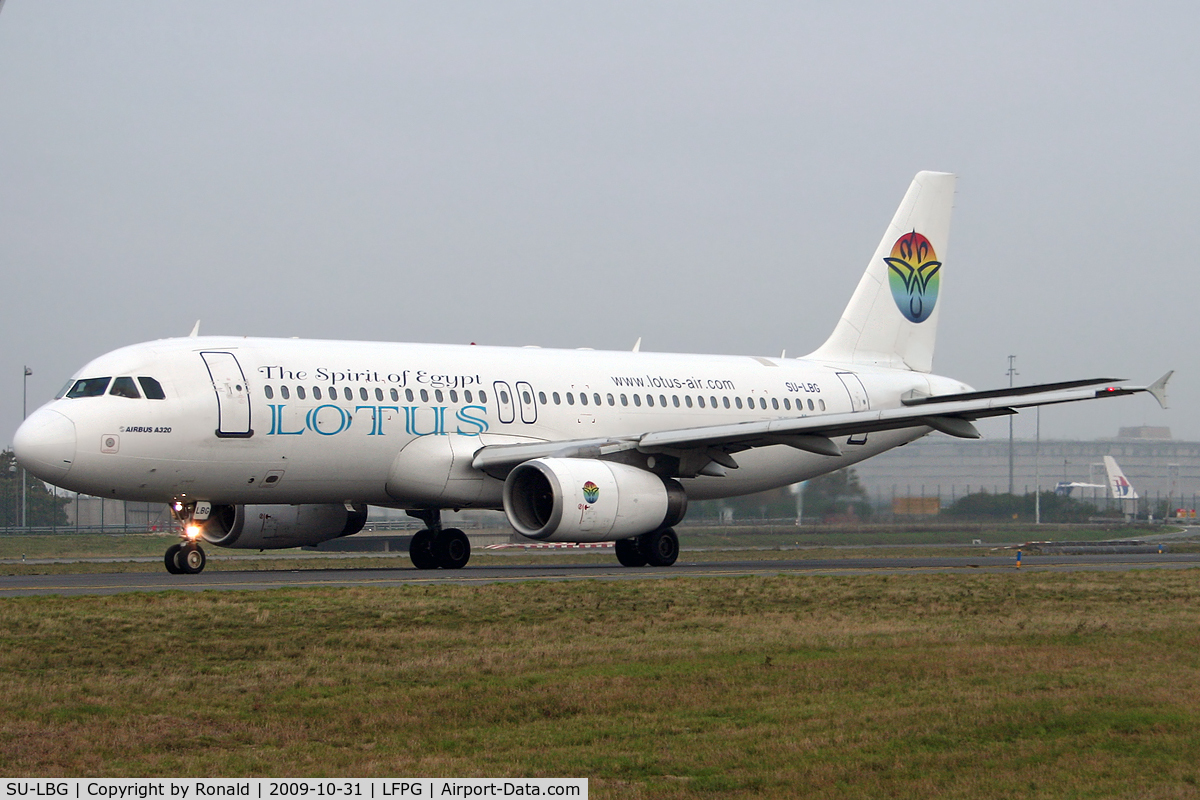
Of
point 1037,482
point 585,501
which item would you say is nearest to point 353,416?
point 585,501

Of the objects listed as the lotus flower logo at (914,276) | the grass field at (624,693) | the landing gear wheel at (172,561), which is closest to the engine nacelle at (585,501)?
the landing gear wheel at (172,561)

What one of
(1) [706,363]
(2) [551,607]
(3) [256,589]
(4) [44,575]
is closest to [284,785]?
(2) [551,607]

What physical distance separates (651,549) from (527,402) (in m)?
3.59

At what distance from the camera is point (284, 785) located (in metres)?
7.46

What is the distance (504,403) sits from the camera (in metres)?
26.0

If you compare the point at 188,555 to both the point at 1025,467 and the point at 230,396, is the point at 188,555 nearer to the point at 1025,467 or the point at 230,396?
the point at 230,396

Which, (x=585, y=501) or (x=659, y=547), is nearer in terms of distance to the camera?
(x=585, y=501)

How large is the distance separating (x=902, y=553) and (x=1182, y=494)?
136 ft

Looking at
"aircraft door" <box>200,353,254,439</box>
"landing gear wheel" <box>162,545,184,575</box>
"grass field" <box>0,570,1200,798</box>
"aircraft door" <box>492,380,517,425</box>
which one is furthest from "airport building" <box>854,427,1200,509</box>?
"grass field" <box>0,570,1200,798</box>

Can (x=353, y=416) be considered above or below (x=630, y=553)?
above

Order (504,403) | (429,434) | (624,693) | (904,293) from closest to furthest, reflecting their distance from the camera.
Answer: (624,693)
(429,434)
(504,403)
(904,293)

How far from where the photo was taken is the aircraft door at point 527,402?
1034 inches

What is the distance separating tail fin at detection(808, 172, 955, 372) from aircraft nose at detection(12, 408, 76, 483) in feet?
57.3

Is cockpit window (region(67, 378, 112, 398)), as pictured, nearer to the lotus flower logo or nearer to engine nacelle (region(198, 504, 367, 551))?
engine nacelle (region(198, 504, 367, 551))
